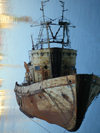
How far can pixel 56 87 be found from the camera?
11.0 m

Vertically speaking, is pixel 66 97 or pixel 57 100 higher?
pixel 66 97

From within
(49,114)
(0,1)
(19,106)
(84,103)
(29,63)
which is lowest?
(19,106)

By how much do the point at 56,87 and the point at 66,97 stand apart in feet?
2.26

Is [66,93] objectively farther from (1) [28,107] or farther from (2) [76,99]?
(1) [28,107]

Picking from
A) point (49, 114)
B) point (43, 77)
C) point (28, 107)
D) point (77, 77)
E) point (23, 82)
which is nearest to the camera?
point (77, 77)

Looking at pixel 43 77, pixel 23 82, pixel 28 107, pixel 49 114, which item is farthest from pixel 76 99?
pixel 23 82

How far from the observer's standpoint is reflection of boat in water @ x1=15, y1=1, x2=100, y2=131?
1070 cm

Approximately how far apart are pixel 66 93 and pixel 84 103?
3.47ft

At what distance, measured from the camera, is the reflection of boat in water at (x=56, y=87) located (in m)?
10.7

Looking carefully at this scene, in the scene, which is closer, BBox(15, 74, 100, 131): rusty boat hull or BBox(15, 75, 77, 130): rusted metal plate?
BBox(15, 74, 100, 131): rusty boat hull

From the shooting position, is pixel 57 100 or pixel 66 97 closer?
pixel 66 97

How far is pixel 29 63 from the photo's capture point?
14.8m

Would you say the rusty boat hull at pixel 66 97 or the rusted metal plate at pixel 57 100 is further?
the rusted metal plate at pixel 57 100

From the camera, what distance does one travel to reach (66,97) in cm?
1085
